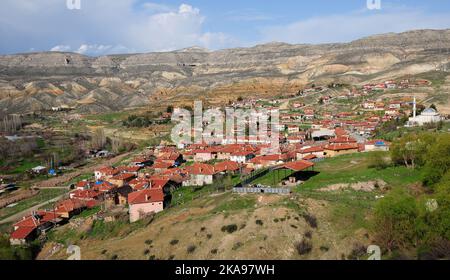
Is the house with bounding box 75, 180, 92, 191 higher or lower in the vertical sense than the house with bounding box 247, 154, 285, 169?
lower

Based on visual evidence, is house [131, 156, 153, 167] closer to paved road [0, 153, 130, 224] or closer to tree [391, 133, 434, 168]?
paved road [0, 153, 130, 224]

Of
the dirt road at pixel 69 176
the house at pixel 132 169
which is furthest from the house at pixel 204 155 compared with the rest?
the dirt road at pixel 69 176

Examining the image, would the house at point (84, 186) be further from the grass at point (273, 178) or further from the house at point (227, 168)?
the grass at point (273, 178)

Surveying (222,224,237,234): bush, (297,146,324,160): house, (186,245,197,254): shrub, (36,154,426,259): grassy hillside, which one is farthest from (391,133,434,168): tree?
(186,245,197,254): shrub

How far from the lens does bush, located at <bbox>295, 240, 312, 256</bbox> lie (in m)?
14.0

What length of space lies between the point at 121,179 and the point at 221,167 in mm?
8722

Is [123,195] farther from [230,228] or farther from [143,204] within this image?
[230,228]

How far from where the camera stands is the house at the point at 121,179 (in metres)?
33.1

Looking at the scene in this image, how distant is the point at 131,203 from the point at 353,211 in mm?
12345

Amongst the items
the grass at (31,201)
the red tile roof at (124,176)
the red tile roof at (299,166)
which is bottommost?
the grass at (31,201)

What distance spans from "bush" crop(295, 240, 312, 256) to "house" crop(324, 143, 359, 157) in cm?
1768

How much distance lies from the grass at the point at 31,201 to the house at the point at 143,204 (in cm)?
1271

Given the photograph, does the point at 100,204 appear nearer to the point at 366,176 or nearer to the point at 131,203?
the point at 131,203
